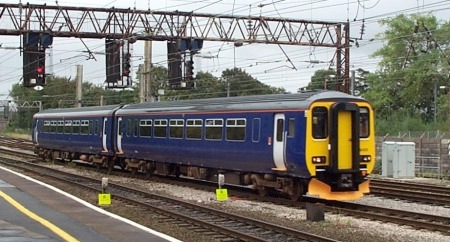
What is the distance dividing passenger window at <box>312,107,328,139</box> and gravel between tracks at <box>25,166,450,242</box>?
2.01 meters

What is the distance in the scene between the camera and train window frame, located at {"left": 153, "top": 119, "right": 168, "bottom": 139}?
2541 centimetres

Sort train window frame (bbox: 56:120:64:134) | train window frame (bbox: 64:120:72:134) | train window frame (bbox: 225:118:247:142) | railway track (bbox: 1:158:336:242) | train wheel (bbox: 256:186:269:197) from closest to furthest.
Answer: railway track (bbox: 1:158:336:242), train wheel (bbox: 256:186:269:197), train window frame (bbox: 225:118:247:142), train window frame (bbox: 64:120:72:134), train window frame (bbox: 56:120:64:134)

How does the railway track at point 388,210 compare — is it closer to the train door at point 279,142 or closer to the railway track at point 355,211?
the railway track at point 355,211

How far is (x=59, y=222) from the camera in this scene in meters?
12.8

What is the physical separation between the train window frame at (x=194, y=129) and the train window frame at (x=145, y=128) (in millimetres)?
3441

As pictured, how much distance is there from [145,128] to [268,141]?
954 cm

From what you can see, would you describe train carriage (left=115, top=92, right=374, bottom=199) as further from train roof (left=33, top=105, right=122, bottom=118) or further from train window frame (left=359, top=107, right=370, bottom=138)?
train roof (left=33, top=105, right=122, bottom=118)

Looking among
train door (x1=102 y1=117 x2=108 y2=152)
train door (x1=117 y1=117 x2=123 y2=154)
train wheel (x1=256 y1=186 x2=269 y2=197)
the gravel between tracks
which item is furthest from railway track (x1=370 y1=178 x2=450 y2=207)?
train door (x1=102 y1=117 x2=108 y2=152)

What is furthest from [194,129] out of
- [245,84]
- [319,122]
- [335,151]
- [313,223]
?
[245,84]

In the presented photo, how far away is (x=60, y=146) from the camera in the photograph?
37.0 metres

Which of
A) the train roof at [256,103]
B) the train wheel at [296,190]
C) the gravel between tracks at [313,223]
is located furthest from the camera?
the train wheel at [296,190]

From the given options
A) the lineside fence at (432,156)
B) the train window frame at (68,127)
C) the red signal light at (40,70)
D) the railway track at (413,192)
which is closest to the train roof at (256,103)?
the railway track at (413,192)

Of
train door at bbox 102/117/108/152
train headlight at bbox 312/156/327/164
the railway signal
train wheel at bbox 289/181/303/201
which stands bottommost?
train wheel at bbox 289/181/303/201

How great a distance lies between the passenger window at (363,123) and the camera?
720 inches
